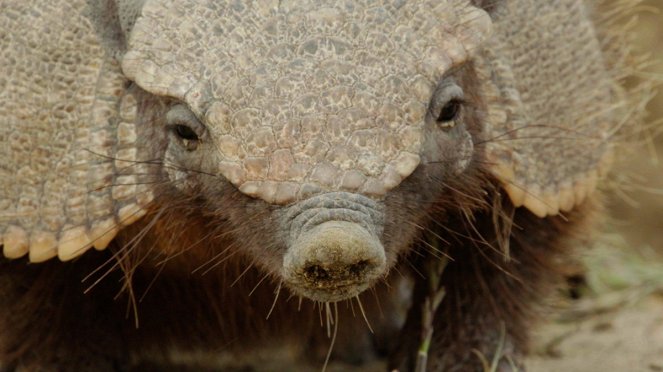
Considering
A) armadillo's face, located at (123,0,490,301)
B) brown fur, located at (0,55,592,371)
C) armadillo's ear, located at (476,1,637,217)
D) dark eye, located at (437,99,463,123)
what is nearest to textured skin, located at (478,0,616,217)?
armadillo's ear, located at (476,1,637,217)

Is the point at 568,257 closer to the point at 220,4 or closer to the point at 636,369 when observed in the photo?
the point at 636,369

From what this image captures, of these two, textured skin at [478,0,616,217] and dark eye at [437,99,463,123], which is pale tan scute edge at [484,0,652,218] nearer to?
textured skin at [478,0,616,217]

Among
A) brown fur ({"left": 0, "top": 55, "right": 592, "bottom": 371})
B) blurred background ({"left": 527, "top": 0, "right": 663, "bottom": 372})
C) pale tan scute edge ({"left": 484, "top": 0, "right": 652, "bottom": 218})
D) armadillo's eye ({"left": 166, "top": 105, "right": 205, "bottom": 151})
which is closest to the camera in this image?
armadillo's eye ({"left": 166, "top": 105, "right": 205, "bottom": 151})

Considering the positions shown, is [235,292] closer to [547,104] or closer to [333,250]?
[547,104]

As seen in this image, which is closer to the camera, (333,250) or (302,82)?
(333,250)

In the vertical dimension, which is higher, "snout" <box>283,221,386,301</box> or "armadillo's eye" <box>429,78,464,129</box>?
"armadillo's eye" <box>429,78,464,129</box>

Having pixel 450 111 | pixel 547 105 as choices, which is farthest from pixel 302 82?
pixel 547 105

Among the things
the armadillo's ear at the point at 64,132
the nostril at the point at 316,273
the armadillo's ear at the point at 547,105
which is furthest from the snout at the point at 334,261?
the armadillo's ear at the point at 547,105

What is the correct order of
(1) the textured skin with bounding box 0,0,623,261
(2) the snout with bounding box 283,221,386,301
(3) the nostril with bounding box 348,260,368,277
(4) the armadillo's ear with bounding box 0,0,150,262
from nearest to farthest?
(2) the snout with bounding box 283,221,386,301, (3) the nostril with bounding box 348,260,368,277, (1) the textured skin with bounding box 0,0,623,261, (4) the armadillo's ear with bounding box 0,0,150,262
